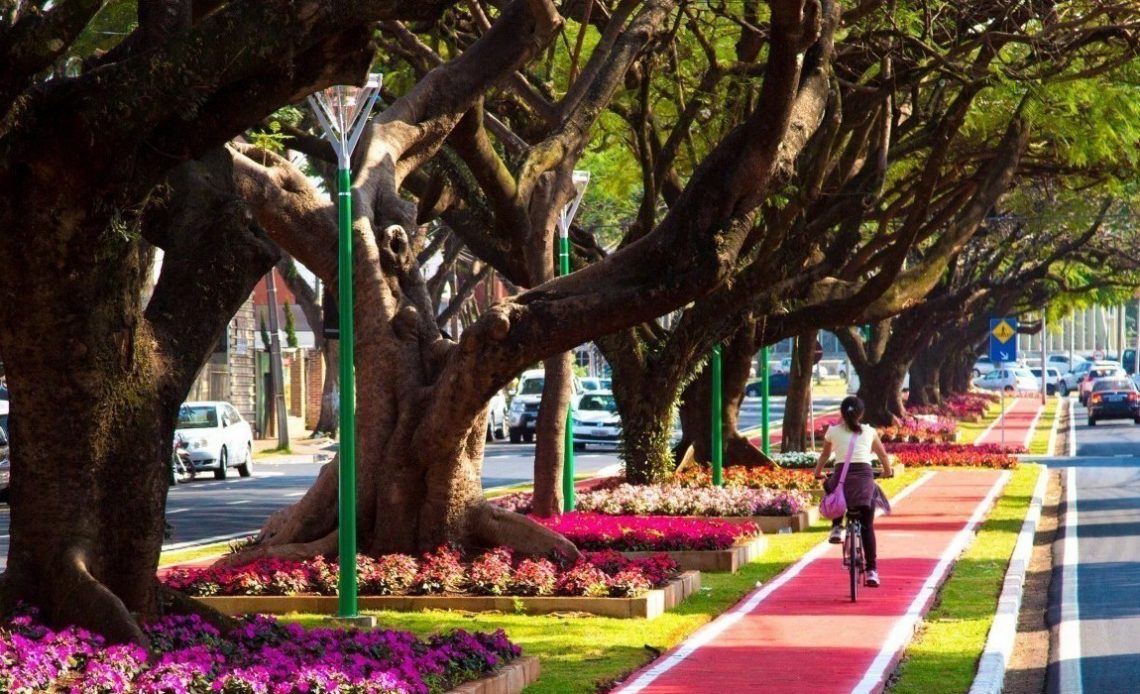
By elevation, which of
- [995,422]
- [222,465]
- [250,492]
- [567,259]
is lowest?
[250,492]

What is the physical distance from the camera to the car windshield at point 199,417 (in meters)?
37.3

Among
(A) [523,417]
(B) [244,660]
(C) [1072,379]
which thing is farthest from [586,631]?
(C) [1072,379]

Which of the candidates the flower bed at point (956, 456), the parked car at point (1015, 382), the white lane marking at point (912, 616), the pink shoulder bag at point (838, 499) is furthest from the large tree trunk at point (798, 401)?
the parked car at point (1015, 382)

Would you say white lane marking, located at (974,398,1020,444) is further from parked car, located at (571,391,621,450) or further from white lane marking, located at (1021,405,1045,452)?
parked car, located at (571,391,621,450)

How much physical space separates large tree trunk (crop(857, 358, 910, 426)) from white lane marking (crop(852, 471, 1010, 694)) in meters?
23.5

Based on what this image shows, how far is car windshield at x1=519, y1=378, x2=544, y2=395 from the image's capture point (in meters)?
55.1

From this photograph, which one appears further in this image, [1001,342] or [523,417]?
[523,417]

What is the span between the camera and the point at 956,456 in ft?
124

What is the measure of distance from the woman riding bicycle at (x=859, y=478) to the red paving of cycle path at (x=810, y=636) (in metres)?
0.47

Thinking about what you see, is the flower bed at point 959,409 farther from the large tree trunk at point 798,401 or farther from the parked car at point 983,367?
the parked car at point 983,367

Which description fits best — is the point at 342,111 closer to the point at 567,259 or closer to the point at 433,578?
the point at 433,578

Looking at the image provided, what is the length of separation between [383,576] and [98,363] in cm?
546

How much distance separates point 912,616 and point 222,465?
81.8ft

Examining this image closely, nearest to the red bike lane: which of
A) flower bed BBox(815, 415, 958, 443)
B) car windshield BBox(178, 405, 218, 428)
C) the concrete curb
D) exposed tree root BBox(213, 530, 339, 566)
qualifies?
flower bed BBox(815, 415, 958, 443)
